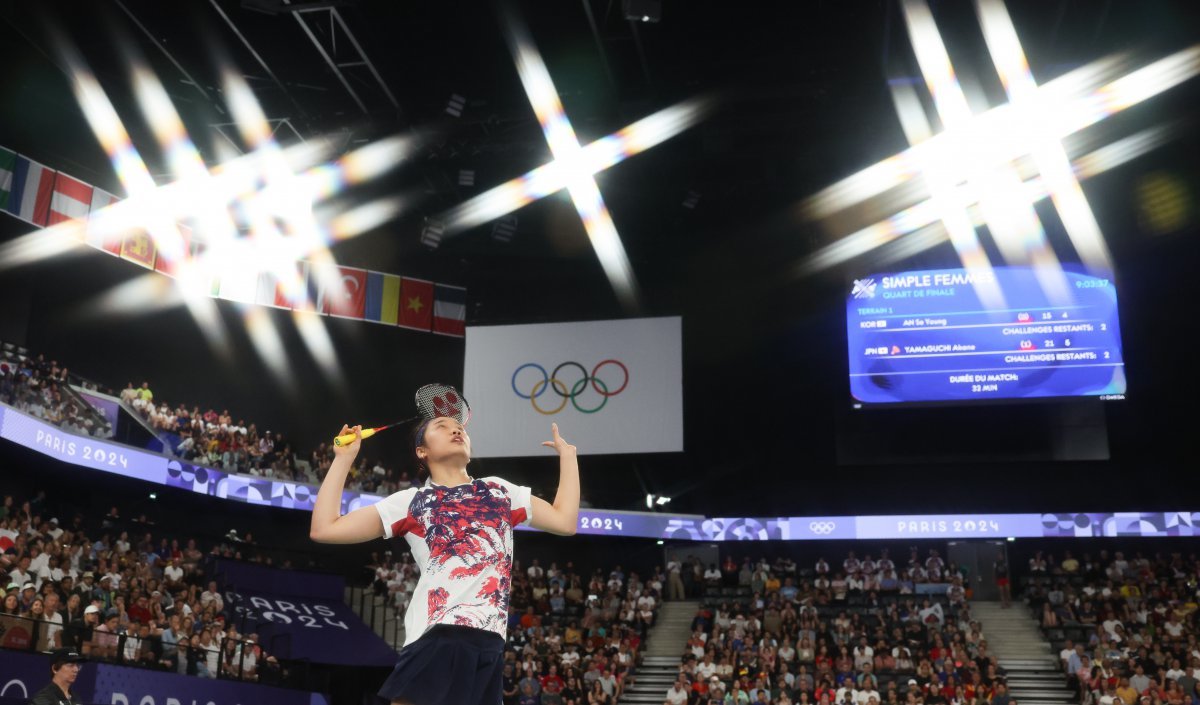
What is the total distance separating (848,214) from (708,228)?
442 cm

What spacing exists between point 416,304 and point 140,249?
7.88m

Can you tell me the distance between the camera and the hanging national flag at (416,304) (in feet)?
103

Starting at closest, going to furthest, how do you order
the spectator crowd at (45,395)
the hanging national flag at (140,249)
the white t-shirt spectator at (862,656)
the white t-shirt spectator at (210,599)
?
the white t-shirt spectator at (210,599)
the spectator crowd at (45,395)
the white t-shirt spectator at (862,656)
the hanging national flag at (140,249)

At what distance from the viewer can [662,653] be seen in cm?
2691

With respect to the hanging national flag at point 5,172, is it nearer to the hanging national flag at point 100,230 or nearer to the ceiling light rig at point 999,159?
the hanging national flag at point 100,230

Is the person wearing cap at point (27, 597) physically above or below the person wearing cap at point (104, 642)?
above

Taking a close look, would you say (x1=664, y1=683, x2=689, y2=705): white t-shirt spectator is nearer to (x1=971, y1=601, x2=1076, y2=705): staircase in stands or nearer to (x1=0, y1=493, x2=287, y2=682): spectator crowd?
(x1=971, y1=601, x2=1076, y2=705): staircase in stands

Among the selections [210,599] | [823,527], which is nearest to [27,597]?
[210,599]

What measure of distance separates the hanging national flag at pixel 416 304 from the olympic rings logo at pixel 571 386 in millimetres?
3278

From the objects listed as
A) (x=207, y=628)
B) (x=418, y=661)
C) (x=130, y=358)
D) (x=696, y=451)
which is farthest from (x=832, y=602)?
(x=418, y=661)

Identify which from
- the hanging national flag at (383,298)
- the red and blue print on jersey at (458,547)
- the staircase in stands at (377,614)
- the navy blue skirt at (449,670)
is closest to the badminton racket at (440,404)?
the red and blue print on jersey at (458,547)

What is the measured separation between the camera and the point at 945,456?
2706 centimetres

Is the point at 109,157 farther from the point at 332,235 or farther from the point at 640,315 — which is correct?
the point at 640,315

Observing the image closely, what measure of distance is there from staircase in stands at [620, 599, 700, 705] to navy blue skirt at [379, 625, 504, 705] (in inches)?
840
